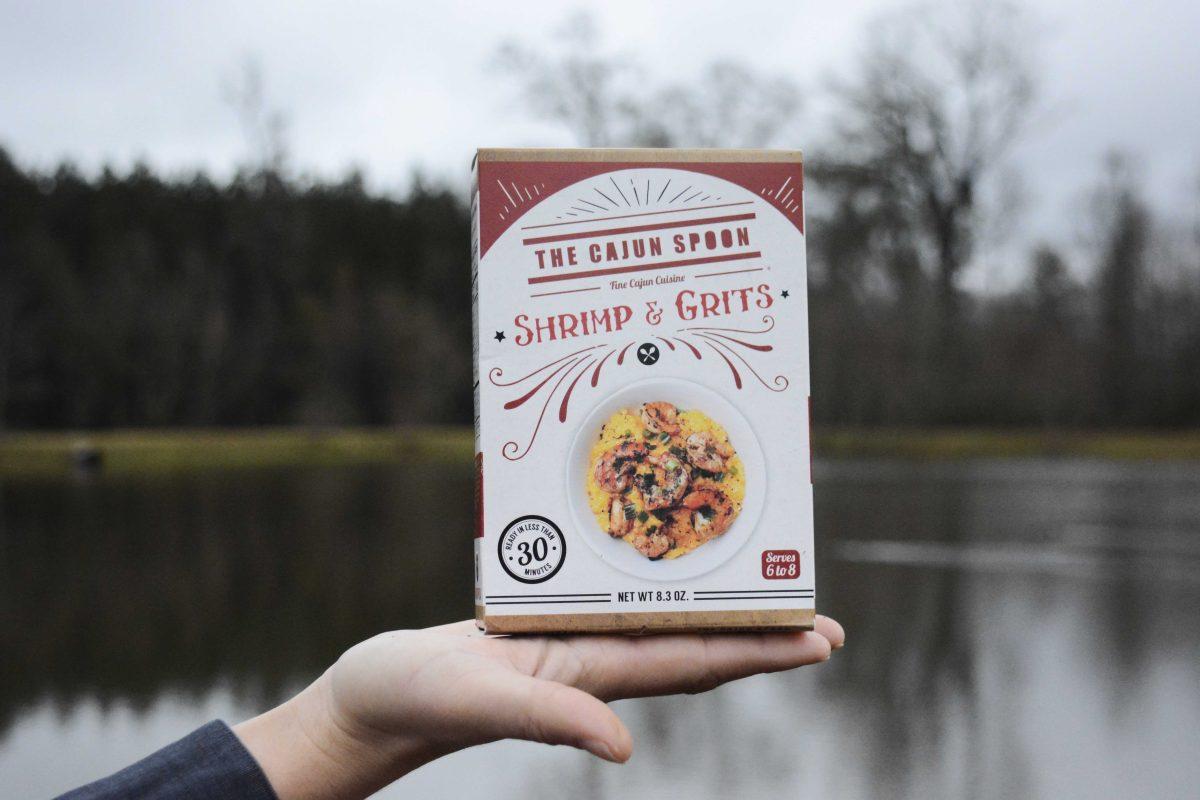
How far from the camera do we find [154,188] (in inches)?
2021

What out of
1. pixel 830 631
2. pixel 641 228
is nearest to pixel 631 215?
pixel 641 228

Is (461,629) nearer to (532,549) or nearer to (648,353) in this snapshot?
(532,549)

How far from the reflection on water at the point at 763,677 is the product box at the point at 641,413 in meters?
2.78

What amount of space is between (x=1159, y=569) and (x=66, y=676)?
8.85 meters

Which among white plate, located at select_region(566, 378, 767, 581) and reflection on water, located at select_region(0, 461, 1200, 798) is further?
reflection on water, located at select_region(0, 461, 1200, 798)

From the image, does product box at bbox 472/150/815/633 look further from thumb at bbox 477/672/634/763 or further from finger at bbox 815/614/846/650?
thumb at bbox 477/672/634/763

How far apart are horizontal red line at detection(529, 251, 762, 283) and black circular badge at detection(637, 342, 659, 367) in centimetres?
13

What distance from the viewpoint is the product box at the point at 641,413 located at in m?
2.11

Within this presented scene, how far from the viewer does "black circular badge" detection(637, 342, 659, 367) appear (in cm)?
A: 215

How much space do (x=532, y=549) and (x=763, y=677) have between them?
4868 millimetres

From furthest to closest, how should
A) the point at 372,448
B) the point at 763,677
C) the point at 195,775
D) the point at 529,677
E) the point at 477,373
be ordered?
1. the point at 372,448
2. the point at 763,677
3. the point at 477,373
4. the point at 195,775
5. the point at 529,677

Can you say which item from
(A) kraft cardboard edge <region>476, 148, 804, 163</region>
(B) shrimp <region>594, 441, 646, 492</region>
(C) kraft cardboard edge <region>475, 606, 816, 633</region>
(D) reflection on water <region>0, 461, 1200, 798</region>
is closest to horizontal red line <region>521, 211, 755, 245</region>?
(A) kraft cardboard edge <region>476, 148, 804, 163</region>

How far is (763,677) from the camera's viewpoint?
6.72 meters

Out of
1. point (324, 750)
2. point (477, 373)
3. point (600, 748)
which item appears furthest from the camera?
point (477, 373)
